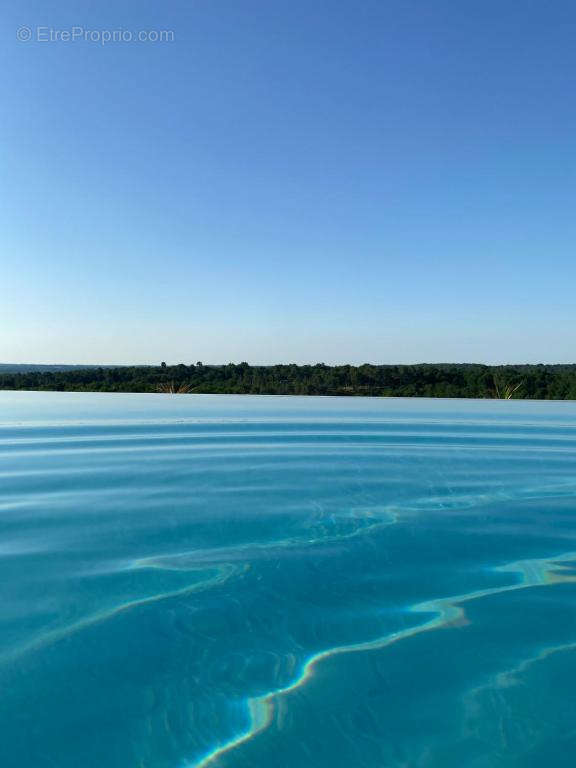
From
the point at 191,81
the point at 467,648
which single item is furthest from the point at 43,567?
the point at 191,81

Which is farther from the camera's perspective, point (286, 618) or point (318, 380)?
point (318, 380)

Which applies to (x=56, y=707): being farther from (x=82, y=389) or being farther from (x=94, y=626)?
(x=82, y=389)

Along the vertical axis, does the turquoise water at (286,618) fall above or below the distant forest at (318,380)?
below

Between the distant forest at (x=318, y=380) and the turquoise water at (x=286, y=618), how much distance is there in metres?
7.65

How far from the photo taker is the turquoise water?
48.0 inches

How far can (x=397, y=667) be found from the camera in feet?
4.95

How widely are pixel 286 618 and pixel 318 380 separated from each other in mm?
10719

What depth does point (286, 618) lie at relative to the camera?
72.0 inches

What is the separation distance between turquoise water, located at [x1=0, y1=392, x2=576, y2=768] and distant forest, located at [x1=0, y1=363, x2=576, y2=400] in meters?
7.65

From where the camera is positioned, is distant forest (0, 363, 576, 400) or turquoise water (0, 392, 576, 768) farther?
distant forest (0, 363, 576, 400)

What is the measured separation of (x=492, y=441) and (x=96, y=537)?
15.6ft

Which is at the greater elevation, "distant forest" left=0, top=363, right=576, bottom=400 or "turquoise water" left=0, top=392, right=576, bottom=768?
"distant forest" left=0, top=363, right=576, bottom=400

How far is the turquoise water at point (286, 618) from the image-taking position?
1.22m

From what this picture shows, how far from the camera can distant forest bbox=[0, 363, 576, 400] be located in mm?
11789
